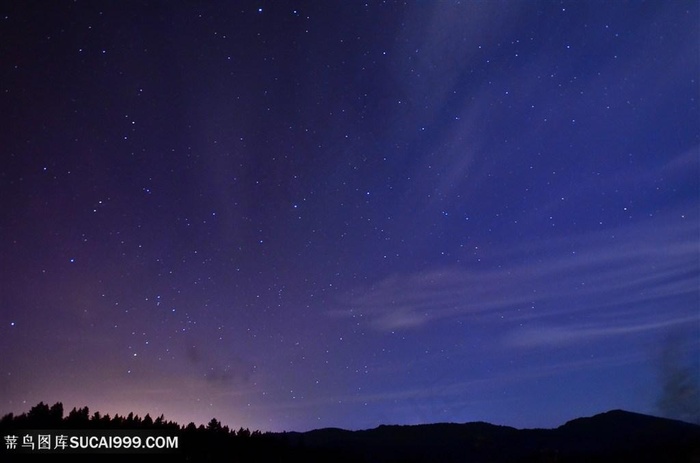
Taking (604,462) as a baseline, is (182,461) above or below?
above

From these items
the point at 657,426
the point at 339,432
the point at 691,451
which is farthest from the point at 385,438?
the point at 691,451

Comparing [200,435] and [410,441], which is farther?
[410,441]

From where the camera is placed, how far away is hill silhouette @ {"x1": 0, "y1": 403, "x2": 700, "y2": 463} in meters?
25.4

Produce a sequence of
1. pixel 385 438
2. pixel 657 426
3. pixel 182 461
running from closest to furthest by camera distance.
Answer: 1. pixel 182 461
2. pixel 657 426
3. pixel 385 438

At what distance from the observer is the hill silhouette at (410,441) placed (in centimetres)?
2542

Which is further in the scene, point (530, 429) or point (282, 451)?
point (530, 429)

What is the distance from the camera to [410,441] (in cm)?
5891

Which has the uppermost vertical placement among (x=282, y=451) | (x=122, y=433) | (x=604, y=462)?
(x=122, y=433)

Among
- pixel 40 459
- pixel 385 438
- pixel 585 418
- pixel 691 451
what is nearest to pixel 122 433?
pixel 40 459

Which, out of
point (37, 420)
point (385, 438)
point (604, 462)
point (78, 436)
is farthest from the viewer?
point (385, 438)

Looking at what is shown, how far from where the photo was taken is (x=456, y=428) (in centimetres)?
6456

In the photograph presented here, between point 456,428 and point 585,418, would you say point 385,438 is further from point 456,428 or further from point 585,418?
point 585,418

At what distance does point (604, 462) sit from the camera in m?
36.1

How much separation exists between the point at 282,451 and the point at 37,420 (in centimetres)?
1424
